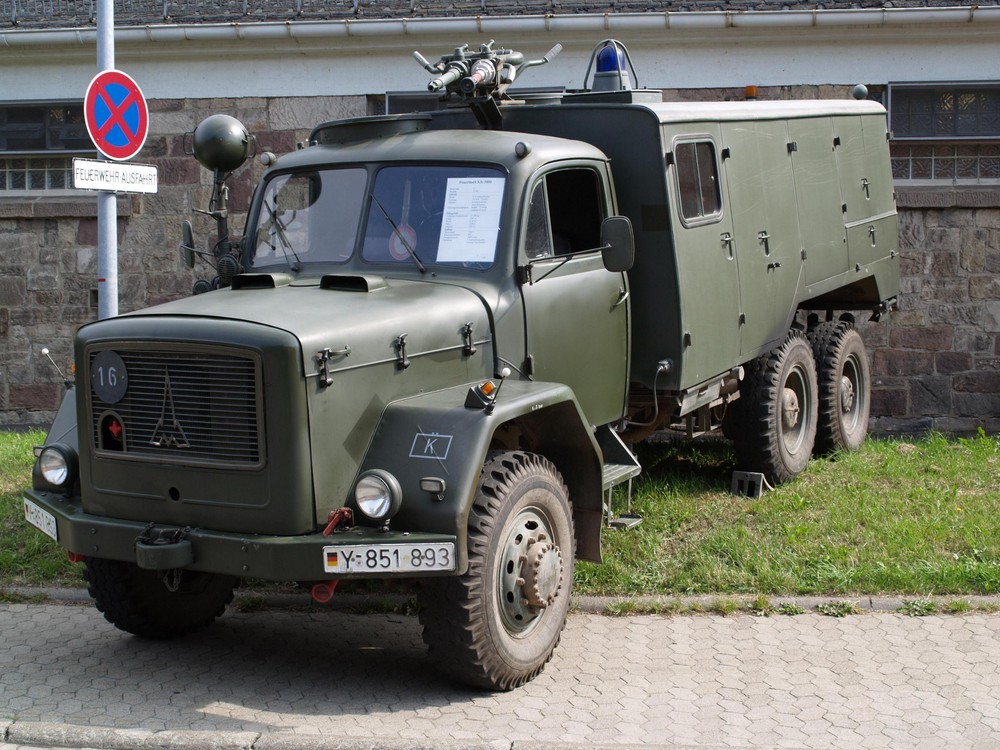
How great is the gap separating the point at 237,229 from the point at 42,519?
301 inches

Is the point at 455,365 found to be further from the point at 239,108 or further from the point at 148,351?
the point at 239,108

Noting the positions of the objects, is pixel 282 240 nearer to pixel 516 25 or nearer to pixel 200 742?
pixel 200 742

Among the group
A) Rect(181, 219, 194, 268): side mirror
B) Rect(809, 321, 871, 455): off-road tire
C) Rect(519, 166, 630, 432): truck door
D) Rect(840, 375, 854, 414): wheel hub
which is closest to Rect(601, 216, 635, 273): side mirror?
Rect(519, 166, 630, 432): truck door

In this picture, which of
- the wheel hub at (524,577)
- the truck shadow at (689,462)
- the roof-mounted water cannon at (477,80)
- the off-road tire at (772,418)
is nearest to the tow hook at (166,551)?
the wheel hub at (524,577)

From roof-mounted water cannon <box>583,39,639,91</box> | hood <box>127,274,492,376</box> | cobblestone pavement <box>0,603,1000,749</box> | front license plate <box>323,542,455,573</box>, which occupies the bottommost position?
cobblestone pavement <box>0,603,1000,749</box>

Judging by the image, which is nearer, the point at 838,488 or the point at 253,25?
the point at 838,488

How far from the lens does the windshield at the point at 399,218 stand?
6633 mm

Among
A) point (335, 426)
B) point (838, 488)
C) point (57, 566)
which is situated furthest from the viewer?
point (838, 488)

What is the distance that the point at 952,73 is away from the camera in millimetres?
12461

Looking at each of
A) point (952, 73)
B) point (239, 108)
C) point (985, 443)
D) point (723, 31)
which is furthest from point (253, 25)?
point (985, 443)

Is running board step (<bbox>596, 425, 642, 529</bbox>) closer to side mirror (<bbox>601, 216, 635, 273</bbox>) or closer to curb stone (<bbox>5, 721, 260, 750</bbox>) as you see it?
side mirror (<bbox>601, 216, 635, 273</bbox>)

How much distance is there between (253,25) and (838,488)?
748cm

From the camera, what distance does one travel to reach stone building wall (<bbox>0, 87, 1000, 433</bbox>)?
12422mm

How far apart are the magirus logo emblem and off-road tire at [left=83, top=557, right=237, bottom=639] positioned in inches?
33.5
